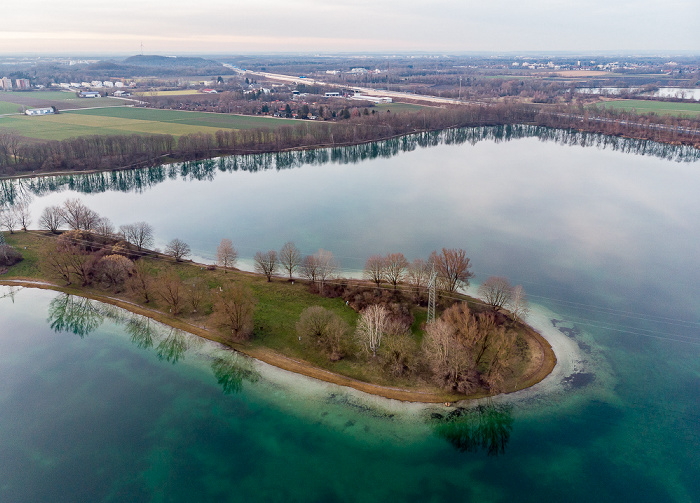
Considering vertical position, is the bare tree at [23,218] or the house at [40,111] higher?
the house at [40,111]

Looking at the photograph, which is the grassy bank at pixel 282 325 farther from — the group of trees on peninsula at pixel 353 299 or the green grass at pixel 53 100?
the green grass at pixel 53 100

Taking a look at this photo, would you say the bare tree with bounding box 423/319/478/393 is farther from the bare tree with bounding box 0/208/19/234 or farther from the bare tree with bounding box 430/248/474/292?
the bare tree with bounding box 0/208/19/234

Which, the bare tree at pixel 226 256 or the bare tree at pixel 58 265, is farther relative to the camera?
the bare tree at pixel 226 256

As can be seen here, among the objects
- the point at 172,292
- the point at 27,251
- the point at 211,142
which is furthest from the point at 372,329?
the point at 211,142

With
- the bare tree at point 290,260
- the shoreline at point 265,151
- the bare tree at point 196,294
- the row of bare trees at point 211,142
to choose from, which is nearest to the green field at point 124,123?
the row of bare trees at point 211,142

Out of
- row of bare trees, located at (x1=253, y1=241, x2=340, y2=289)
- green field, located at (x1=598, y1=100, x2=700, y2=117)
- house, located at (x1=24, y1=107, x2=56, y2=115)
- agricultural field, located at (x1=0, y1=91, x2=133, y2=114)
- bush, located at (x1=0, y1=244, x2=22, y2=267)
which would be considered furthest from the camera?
agricultural field, located at (x1=0, y1=91, x2=133, y2=114)

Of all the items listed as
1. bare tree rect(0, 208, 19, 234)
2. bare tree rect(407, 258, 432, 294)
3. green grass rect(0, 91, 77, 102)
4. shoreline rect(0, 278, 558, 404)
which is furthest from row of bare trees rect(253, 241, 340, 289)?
green grass rect(0, 91, 77, 102)

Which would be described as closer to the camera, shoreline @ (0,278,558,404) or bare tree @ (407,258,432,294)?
shoreline @ (0,278,558,404)

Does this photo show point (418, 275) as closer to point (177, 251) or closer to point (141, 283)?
point (177, 251)
